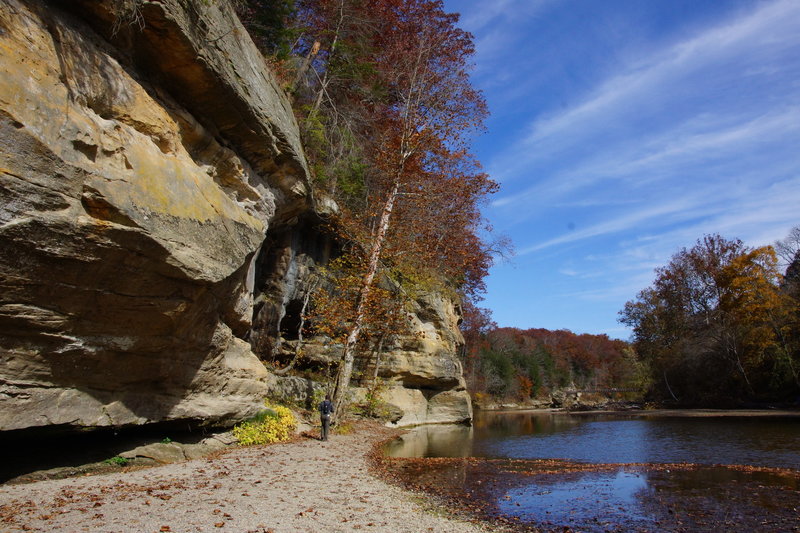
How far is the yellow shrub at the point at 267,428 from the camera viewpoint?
11.9 m

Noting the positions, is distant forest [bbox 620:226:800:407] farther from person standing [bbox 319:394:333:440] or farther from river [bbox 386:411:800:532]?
person standing [bbox 319:394:333:440]

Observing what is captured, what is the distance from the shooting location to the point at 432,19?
2245 centimetres

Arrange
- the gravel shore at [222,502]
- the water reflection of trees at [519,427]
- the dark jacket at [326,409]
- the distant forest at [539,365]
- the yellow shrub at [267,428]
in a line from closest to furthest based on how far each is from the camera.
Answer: the gravel shore at [222,502] < the yellow shrub at [267,428] < the dark jacket at [326,409] < the water reflection of trees at [519,427] < the distant forest at [539,365]

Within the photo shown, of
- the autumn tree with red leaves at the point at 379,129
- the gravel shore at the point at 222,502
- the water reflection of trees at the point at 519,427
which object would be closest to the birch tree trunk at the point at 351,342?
the autumn tree with red leaves at the point at 379,129

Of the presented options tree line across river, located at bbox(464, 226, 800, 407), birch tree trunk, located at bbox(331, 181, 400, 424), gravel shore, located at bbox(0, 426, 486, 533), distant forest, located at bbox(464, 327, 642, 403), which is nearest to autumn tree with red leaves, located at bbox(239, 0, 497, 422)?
birch tree trunk, located at bbox(331, 181, 400, 424)

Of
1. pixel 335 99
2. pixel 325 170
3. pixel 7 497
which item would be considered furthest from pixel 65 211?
pixel 335 99

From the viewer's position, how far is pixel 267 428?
12.7 meters

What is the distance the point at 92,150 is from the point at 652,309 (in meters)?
58.4

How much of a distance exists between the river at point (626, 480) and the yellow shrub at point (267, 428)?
337 cm

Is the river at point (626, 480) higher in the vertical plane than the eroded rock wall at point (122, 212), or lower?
lower

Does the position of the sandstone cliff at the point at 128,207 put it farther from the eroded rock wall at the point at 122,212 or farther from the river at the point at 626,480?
the river at the point at 626,480

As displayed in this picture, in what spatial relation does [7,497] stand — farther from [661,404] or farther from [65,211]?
[661,404]

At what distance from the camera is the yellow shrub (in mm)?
11852

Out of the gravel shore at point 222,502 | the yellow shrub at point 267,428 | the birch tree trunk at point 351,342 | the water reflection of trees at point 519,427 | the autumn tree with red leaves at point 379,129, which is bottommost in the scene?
the water reflection of trees at point 519,427
